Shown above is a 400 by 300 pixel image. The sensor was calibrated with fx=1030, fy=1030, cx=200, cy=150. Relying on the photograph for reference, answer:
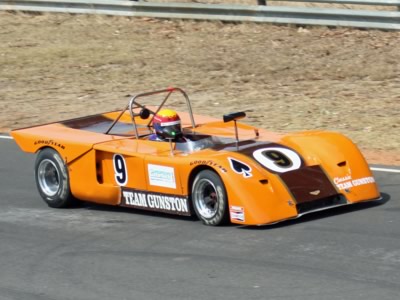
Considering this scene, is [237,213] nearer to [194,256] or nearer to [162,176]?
[194,256]

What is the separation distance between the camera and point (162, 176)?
937 centimetres

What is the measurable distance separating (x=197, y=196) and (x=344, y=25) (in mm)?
9730

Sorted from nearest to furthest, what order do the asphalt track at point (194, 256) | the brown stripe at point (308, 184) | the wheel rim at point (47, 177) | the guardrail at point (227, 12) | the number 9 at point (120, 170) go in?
the asphalt track at point (194, 256) < the brown stripe at point (308, 184) < the number 9 at point (120, 170) < the wheel rim at point (47, 177) < the guardrail at point (227, 12)

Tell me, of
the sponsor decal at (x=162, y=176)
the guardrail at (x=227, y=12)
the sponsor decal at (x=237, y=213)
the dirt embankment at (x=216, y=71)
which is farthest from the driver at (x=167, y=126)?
the guardrail at (x=227, y=12)

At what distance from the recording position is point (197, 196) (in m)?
9.14

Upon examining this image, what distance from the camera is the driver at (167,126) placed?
32.2ft

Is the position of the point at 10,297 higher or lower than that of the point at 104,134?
lower

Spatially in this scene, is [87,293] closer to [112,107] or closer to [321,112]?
[321,112]

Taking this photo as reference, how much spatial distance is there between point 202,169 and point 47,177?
224 centimetres

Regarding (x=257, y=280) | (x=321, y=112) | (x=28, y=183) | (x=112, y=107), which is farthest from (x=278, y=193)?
(x=112, y=107)

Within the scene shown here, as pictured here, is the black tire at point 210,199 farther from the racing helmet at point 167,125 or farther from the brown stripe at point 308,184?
the racing helmet at point 167,125

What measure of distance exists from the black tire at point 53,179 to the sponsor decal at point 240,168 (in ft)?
7.00

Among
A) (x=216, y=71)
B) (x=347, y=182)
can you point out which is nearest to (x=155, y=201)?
(x=347, y=182)

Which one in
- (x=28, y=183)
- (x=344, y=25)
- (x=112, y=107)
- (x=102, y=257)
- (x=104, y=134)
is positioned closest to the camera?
(x=102, y=257)
